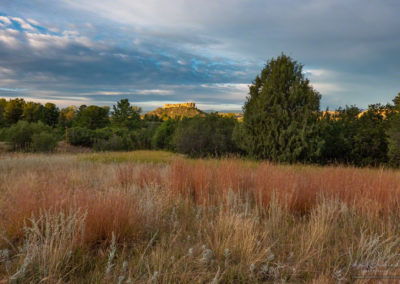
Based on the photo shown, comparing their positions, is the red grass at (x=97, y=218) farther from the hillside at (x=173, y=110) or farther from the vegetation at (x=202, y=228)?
the hillside at (x=173, y=110)

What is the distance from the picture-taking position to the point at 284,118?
1310cm

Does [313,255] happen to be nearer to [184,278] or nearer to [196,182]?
[184,278]

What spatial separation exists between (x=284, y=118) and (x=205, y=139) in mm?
7035

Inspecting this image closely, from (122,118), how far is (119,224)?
4825 centimetres

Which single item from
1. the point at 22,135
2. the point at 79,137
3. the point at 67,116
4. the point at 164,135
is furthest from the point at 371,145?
the point at 67,116

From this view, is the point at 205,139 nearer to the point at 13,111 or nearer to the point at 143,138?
the point at 143,138

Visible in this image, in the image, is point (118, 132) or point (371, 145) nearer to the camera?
point (371, 145)

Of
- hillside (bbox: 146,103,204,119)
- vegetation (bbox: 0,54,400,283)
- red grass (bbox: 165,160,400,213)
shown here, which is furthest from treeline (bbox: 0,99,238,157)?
hillside (bbox: 146,103,204,119)

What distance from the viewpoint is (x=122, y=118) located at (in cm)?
4875

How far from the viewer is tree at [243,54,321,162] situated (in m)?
12.7

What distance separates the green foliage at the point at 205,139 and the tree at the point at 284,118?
4555mm

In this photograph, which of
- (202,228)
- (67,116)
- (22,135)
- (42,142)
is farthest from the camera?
(67,116)

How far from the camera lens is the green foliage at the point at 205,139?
60.9 feet

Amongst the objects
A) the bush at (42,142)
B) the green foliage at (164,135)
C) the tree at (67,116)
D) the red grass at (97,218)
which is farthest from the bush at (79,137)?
the red grass at (97,218)
